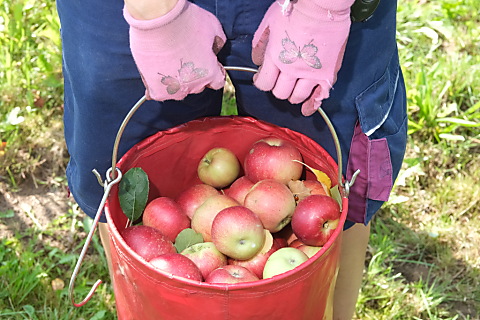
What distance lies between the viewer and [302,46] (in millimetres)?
1250

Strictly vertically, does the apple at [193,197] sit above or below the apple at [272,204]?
below

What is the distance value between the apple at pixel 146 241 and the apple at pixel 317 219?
0.98 feet

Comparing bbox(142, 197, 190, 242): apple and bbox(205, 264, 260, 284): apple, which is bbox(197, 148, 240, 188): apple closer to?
bbox(142, 197, 190, 242): apple

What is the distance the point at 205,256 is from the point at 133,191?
0.22m

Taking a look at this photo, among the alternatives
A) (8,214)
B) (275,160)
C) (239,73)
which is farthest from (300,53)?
(8,214)

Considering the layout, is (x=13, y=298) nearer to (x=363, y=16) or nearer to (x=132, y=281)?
(x=132, y=281)

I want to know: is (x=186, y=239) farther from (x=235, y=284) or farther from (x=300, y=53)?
(x=300, y=53)

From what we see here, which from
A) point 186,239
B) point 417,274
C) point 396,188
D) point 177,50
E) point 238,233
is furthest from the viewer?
point 396,188

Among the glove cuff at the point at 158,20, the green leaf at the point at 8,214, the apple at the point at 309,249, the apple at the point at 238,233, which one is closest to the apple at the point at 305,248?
the apple at the point at 309,249

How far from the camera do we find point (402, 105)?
154 centimetres

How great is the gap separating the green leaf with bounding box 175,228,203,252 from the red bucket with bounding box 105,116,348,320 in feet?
0.48

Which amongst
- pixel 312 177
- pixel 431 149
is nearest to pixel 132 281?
pixel 312 177

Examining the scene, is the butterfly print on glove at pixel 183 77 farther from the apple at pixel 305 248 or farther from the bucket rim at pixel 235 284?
the apple at pixel 305 248

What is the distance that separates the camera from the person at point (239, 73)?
123 centimetres
